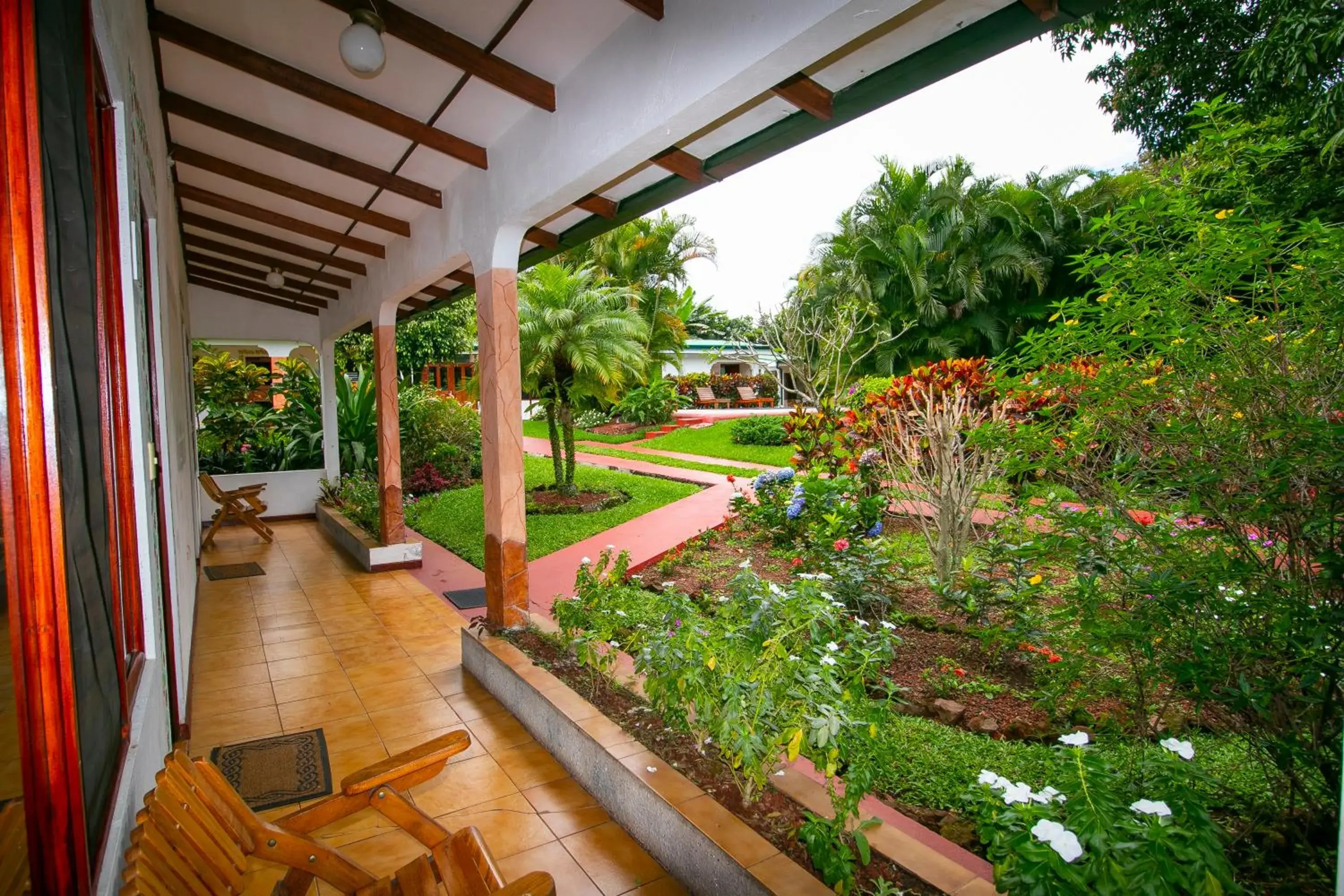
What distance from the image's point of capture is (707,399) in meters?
28.0

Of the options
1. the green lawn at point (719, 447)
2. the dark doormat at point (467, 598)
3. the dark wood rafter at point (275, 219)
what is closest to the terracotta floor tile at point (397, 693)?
the dark doormat at point (467, 598)

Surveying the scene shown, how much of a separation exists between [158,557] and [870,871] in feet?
9.26

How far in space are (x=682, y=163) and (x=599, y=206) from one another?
3.11 feet

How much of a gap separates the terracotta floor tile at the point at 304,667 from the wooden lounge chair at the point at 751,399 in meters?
24.3

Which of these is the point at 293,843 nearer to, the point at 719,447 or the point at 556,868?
the point at 556,868

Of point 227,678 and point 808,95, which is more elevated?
point 808,95

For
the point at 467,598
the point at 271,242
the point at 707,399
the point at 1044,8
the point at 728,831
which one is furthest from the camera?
the point at 707,399

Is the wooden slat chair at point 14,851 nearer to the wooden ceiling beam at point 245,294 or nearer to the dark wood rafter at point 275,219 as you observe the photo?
the dark wood rafter at point 275,219

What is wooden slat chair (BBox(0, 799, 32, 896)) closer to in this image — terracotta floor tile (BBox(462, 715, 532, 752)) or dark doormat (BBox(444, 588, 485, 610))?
terracotta floor tile (BBox(462, 715, 532, 752))

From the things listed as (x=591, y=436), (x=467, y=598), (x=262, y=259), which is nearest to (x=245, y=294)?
(x=262, y=259)

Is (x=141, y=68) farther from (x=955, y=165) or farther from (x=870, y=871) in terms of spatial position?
(x=955, y=165)

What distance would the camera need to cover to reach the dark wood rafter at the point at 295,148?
4.48 m

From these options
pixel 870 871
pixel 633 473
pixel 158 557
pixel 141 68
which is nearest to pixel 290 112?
pixel 141 68

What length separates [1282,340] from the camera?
218 cm
